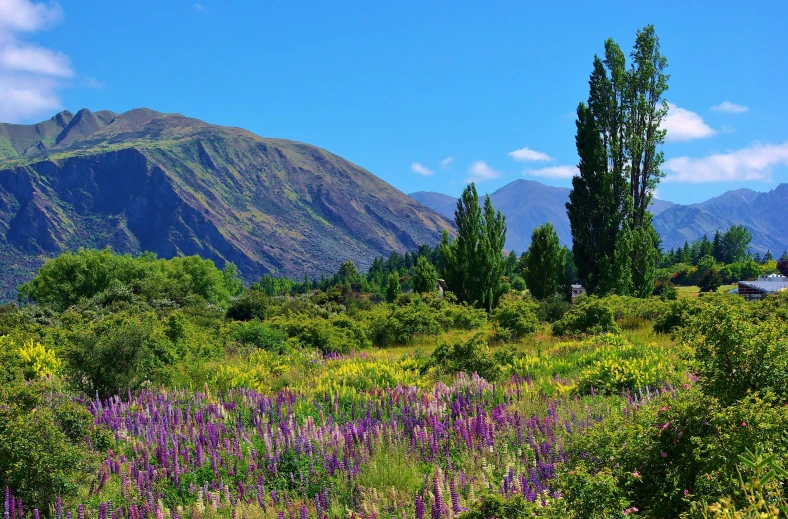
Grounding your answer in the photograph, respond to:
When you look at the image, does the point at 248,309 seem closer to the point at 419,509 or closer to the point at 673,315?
the point at 673,315

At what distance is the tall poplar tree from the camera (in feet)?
103

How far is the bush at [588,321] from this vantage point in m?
15.1

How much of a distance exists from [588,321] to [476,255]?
18.4m

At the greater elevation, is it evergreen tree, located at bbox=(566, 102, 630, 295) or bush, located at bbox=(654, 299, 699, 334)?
evergreen tree, located at bbox=(566, 102, 630, 295)

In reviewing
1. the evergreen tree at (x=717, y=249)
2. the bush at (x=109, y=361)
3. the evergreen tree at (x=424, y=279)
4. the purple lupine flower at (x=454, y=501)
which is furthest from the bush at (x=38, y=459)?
the evergreen tree at (x=717, y=249)

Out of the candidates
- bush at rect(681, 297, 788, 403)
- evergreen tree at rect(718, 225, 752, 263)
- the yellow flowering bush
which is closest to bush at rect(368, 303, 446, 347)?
the yellow flowering bush

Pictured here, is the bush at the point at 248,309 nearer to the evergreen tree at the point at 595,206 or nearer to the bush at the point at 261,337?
the bush at the point at 261,337

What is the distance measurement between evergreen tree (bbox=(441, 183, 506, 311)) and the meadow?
21.7 meters

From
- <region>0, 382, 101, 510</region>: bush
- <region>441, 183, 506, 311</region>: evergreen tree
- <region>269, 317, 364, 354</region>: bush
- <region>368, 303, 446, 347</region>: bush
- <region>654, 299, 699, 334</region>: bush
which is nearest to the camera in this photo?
<region>0, 382, 101, 510</region>: bush

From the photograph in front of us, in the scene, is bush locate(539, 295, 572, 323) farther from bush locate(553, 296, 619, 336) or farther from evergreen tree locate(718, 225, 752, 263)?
evergreen tree locate(718, 225, 752, 263)

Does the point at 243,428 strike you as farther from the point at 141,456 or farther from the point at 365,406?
the point at 365,406

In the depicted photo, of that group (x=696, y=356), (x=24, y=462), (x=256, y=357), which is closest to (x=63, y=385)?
(x=256, y=357)

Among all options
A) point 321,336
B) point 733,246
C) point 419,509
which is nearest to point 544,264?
point 321,336

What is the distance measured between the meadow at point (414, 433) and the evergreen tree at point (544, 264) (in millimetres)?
27338
